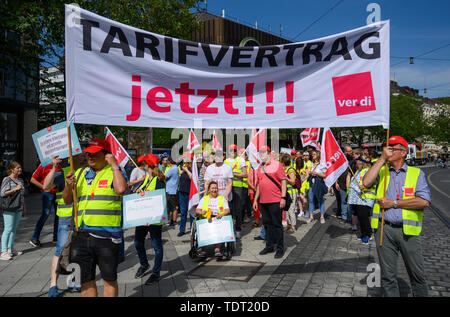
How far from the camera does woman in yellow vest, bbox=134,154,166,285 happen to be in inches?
199

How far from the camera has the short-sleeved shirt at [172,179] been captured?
9292 millimetres

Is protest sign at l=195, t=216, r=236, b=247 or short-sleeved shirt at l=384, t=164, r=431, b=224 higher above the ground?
short-sleeved shirt at l=384, t=164, r=431, b=224

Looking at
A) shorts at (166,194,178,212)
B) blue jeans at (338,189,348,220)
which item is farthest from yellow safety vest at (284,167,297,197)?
shorts at (166,194,178,212)

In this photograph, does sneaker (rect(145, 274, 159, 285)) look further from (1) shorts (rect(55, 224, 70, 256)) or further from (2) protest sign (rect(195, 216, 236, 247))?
(1) shorts (rect(55, 224, 70, 256))

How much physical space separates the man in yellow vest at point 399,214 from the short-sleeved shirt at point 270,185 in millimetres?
2597

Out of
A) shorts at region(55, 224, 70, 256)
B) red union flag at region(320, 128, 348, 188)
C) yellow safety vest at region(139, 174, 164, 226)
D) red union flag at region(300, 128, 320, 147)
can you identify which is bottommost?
shorts at region(55, 224, 70, 256)

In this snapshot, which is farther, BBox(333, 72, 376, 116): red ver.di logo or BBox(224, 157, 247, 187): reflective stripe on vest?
BBox(224, 157, 247, 187): reflective stripe on vest

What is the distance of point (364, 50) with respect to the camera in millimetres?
4004

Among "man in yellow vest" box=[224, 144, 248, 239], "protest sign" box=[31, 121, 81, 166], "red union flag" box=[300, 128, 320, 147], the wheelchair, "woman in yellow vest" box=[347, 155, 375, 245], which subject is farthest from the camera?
"red union flag" box=[300, 128, 320, 147]

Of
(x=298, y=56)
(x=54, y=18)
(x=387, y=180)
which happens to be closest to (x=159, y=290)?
(x=387, y=180)

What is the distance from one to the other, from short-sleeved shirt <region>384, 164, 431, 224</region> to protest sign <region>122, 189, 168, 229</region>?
2721 millimetres

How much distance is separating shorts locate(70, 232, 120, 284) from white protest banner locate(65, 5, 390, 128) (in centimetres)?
124

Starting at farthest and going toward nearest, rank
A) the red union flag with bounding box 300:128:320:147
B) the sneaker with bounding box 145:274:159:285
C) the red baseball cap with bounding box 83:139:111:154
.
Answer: the red union flag with bounding box 300:128:320:147, the sneaker with bounding box 145:274:159:285, the red baseball cap with bounding box 83:139:111:154

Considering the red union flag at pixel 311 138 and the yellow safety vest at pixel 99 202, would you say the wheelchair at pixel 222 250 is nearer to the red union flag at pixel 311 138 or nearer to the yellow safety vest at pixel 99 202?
the yellow safety vest at pixel 99 202
